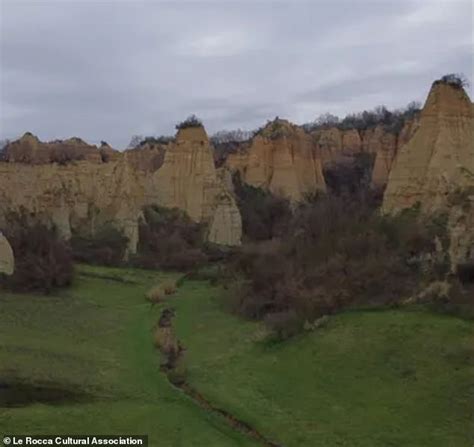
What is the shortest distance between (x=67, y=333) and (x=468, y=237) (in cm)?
1365

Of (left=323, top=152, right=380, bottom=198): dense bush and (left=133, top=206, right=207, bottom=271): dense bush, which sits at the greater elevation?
(left=323, top=152, right=380, bottom=198): dense bush

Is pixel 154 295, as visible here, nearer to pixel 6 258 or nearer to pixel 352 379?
pixel 6 258

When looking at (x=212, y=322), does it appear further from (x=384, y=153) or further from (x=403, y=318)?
(x=384, y=153)

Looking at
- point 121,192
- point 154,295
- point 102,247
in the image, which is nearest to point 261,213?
point 121,192

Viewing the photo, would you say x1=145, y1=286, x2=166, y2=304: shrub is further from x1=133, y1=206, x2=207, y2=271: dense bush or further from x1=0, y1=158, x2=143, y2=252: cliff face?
x1=0, y1=158, x2=143, y2=252: cliff face

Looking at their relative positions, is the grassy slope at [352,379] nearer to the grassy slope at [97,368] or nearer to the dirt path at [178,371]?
the dirt path at [178,371]

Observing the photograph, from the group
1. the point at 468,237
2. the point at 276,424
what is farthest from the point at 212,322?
the point at 276,424

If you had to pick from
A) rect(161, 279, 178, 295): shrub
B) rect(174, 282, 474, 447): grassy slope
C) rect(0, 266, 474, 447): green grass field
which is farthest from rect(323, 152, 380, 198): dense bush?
rect(174, 282, 474, 447): grassy slope

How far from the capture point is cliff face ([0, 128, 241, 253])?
4556 cm

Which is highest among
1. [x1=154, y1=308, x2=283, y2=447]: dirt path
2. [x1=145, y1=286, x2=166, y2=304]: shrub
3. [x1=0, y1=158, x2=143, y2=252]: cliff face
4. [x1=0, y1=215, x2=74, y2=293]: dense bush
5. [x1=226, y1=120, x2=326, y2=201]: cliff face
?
[x1=226, y1=120, x2=326, y2=201]: cliff face

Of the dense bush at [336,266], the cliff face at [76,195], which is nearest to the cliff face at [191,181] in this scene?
the cliff face at [76,195]

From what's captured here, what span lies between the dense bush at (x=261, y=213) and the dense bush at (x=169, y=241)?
4894 millimetres

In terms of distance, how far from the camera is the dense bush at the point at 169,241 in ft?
141

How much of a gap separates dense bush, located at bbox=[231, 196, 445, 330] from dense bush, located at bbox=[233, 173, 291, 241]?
20924 millimetres
